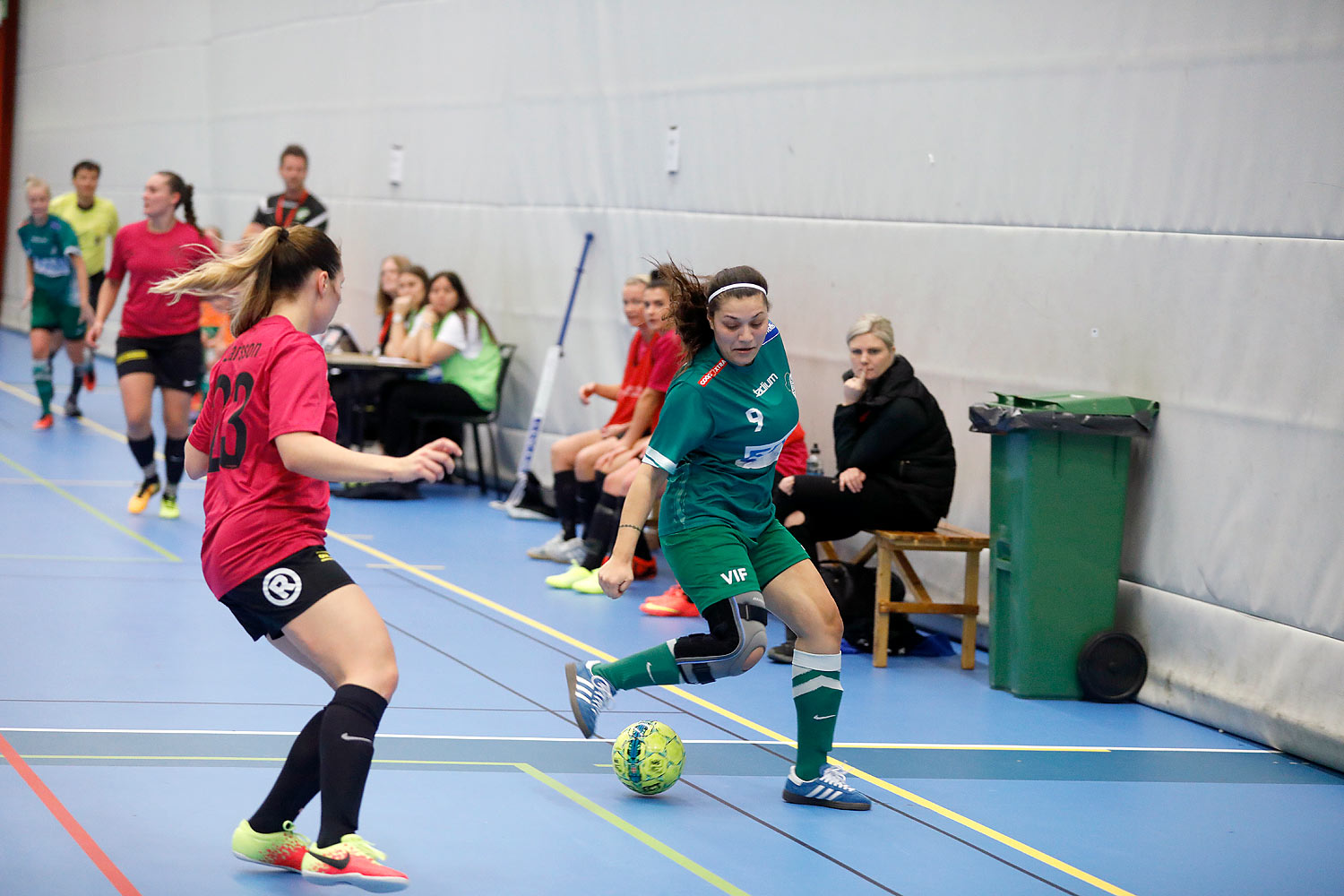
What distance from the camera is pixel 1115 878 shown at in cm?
414

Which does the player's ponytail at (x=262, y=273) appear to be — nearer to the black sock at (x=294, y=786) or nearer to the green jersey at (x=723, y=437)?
the black sock at (x=294, y=786)

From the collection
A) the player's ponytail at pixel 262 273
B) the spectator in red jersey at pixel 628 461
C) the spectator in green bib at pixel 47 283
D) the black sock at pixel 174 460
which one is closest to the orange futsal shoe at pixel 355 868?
the player's ponytail at pixel 262 273

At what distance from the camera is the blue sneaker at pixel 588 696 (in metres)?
4.96

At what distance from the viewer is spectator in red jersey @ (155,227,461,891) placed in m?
3.34

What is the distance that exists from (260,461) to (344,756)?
0.72m

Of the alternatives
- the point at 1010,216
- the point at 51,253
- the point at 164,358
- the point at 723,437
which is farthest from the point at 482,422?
the point at 723,437

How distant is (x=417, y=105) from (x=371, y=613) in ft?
32.0

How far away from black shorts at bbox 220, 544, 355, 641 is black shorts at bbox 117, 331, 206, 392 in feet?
18.8

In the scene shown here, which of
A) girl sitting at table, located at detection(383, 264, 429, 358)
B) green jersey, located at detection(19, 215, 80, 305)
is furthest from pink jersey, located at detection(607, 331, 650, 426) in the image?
green jersey, located at detection(19, 215, 80, 305)

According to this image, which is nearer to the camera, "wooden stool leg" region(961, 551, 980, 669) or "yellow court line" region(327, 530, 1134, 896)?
"yellow court line" region(327, 530, 1134, 896)

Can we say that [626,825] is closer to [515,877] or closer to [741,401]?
[515,877]

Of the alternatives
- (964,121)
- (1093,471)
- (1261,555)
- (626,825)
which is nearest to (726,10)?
(964,121)

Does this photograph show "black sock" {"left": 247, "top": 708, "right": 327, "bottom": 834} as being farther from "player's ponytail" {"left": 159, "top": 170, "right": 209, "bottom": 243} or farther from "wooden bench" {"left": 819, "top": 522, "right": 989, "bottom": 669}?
"player's ponytail" {"left": 159, "top": 170, "right": 209, "bottom": 243}

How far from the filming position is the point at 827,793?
463cm
